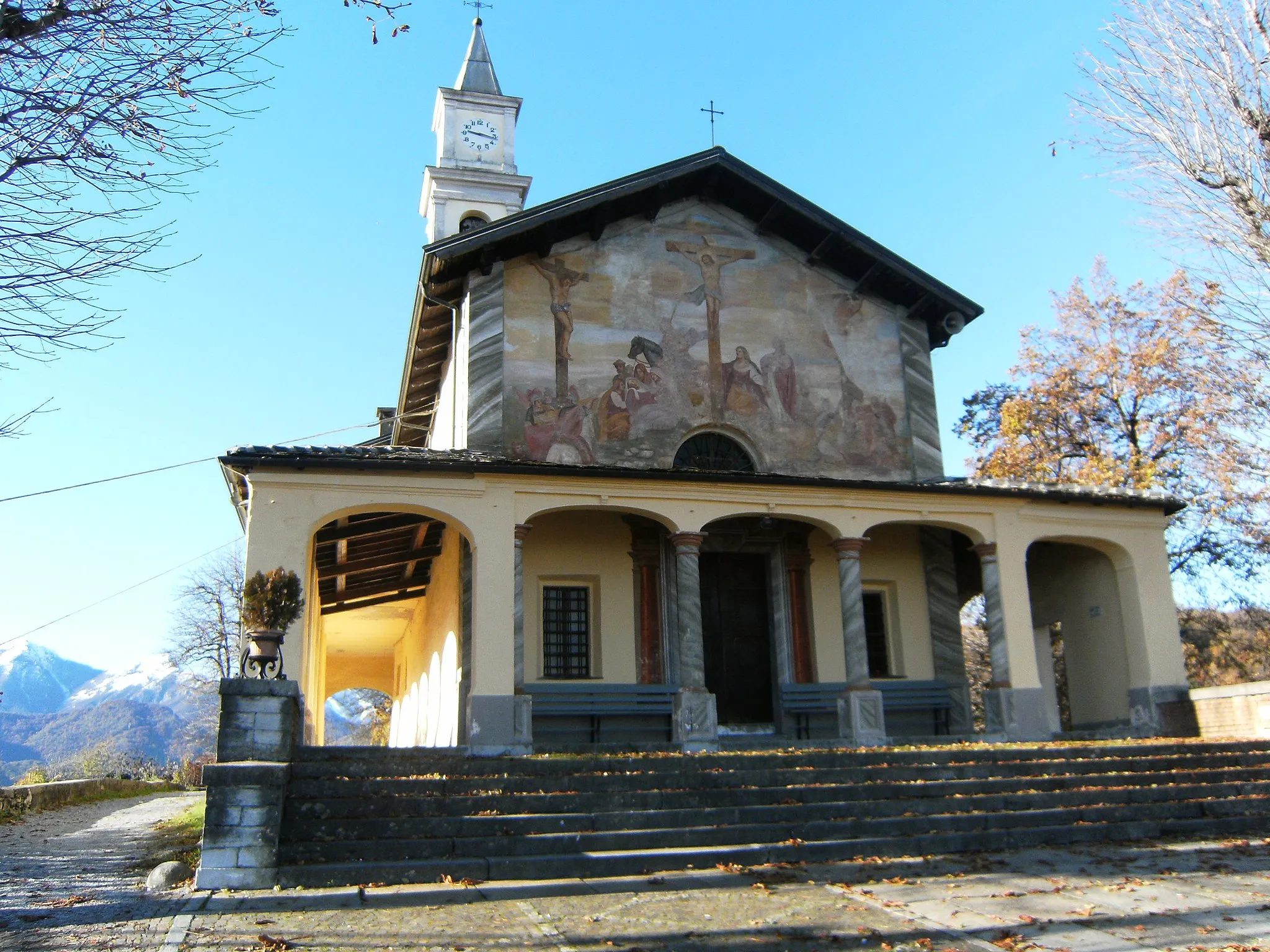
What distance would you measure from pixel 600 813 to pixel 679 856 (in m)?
1.03

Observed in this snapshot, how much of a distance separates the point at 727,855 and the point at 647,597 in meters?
7.35

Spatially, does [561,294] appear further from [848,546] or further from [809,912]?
[809,912]

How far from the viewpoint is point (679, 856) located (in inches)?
360

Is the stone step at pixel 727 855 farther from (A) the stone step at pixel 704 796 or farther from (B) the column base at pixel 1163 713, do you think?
(B) the column base at pixel 1163 713

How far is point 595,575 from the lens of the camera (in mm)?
16391

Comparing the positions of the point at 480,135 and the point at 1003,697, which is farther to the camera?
the point at 480,135

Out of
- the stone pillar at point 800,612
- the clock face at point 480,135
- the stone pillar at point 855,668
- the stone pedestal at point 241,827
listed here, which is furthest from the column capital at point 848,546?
the clock face at point 480,135

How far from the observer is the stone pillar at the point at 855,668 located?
14836 millimetres

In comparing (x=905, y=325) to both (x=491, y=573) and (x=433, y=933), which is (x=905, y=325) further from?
(x=433, y=933)

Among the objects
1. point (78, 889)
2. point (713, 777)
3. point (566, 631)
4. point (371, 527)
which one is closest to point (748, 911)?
point (713, 777)

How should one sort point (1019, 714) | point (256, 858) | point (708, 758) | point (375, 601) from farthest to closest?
1. point (375, 601)
2. point (1019, 714)
3. point (708, 758)
4. point (256, 858)

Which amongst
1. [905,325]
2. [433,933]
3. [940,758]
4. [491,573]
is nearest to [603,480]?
[491,573]

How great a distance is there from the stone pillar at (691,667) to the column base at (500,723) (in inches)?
80.3

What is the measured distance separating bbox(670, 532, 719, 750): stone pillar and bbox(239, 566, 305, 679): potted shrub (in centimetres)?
565
